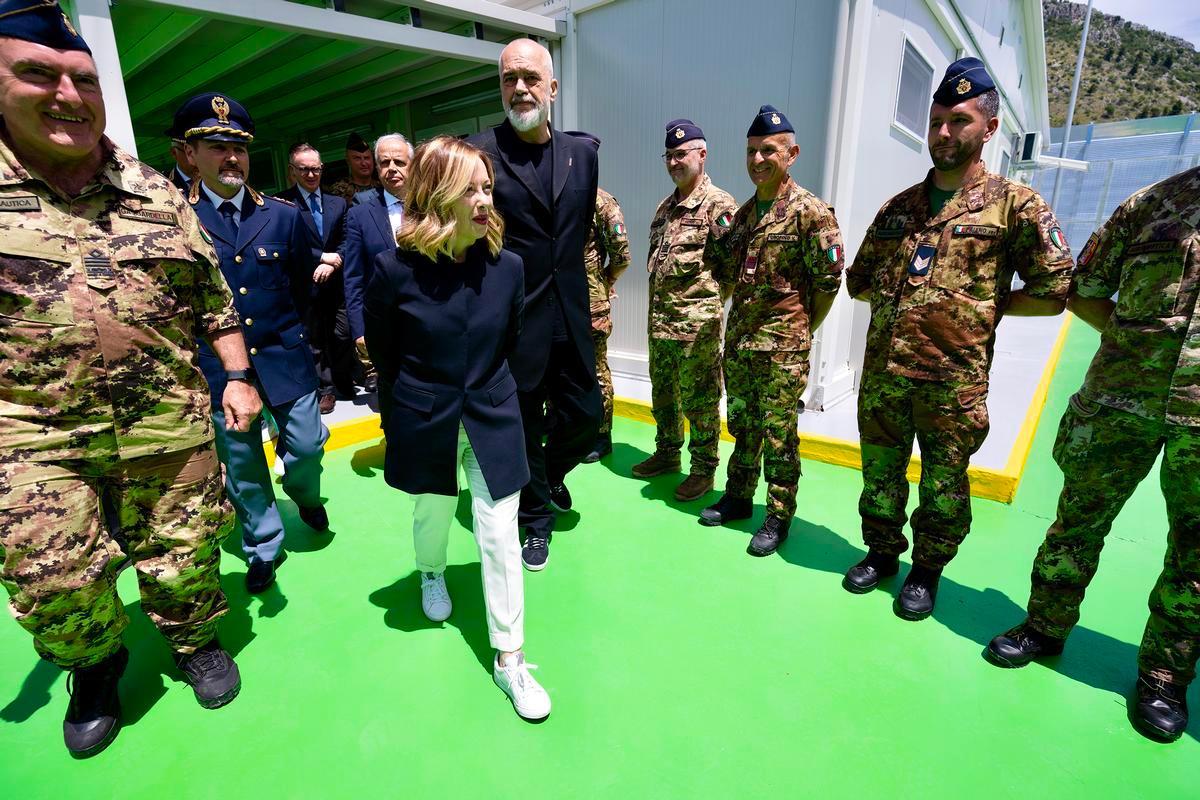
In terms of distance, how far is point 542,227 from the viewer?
2631mm

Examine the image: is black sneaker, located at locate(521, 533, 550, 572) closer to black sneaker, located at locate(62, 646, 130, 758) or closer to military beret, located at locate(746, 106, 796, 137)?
black sneaker, located at locate(62, 646, 130, 758)

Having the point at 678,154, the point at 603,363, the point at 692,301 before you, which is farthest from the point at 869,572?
the point at 678,154

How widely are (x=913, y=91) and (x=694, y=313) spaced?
3.98 m

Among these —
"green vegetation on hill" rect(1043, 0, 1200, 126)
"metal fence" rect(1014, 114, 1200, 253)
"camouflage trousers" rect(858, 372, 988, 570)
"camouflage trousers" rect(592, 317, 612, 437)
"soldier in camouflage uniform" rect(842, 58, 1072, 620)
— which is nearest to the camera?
"soldier in camouflage uniform" rect(842, 58, 1072, 620)

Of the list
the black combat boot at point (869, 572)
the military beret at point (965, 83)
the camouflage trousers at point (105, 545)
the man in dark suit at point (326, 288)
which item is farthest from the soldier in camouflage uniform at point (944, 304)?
the man in dark suit at point (326, 288)

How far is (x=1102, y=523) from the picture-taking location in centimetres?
207

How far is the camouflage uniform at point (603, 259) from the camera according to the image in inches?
154

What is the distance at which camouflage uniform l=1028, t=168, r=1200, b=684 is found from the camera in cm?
178

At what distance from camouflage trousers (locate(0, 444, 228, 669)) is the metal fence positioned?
20.2 m

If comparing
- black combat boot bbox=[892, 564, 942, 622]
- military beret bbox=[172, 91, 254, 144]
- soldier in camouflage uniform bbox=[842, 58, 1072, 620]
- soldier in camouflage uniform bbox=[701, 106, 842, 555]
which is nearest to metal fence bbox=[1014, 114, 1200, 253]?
soldier in camouflage uniform bbox=[701, 106, 842, 555]

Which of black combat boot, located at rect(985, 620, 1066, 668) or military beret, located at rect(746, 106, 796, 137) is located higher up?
military beret, located at rect(746, 106, 796, 137)

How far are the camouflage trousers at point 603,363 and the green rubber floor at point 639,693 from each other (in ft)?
4.58

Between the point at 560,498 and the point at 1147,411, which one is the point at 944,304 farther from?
the point at 560,498

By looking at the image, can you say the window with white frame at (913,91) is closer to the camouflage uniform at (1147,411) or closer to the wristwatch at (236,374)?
the camouflage uniform at (1147,411)
